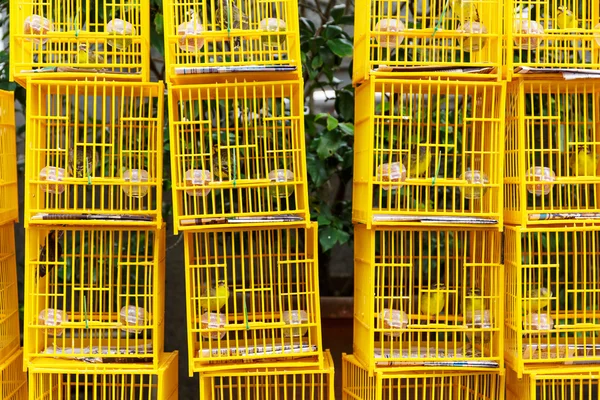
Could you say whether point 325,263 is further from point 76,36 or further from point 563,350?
point 76,36

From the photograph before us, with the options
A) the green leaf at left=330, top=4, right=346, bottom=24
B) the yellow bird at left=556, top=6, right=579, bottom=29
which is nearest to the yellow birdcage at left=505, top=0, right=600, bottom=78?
the yellow bird at left=556, top=6, right=579, bottom=29

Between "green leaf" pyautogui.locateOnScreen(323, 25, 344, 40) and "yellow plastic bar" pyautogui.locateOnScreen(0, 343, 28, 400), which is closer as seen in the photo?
"yellow plastic bar" pyautogui.locateOnScreen(0, 343, 28, 400)

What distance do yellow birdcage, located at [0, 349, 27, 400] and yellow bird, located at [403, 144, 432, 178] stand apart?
1.40 metres

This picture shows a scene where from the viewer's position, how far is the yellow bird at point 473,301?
2148mm

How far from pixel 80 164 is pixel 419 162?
1.07 m

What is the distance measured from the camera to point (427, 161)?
2.12 m

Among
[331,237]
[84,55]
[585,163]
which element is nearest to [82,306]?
[84,55]

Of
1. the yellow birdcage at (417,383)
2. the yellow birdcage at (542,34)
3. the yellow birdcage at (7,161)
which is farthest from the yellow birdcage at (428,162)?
the yellow birdcage at (7,161)

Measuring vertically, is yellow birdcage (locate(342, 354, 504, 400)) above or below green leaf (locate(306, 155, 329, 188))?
below

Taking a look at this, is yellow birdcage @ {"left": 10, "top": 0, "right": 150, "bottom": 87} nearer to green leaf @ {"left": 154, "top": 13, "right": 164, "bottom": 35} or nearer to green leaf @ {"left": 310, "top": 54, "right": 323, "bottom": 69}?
green leaf @ {"left": 154, "top": 13, "right": 164, "bottom": 35}

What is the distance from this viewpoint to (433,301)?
2227mm

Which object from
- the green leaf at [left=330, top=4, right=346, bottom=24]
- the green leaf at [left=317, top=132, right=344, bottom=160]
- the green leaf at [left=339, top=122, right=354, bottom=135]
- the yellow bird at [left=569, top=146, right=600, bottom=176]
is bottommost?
the yellow bird at [left=569, top=146, right=600, bottom=176]

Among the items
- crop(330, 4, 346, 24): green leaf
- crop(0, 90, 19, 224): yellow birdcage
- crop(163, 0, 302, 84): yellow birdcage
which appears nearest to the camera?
crop(163, 0, 302, 84): yellow birdcage

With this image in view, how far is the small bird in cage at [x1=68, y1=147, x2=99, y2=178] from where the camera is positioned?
2.09 m
